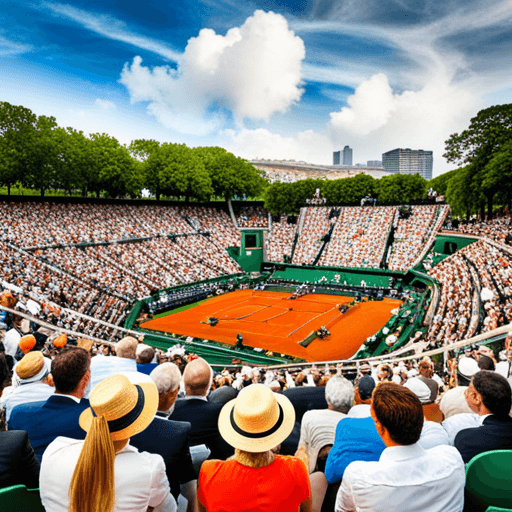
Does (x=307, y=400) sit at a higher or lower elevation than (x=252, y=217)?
lower

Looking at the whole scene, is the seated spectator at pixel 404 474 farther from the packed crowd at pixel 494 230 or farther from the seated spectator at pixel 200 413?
the packed crowd at pixel 494 230

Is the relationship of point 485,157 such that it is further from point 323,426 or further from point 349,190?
point 323,426

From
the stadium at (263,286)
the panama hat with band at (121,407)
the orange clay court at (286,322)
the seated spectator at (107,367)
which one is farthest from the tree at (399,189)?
the panama hat with band at (121,407)

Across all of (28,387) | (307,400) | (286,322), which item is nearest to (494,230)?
(286,322)

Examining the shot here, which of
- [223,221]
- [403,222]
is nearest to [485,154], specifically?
[403,222]

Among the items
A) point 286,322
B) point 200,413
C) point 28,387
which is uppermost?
point 28,387

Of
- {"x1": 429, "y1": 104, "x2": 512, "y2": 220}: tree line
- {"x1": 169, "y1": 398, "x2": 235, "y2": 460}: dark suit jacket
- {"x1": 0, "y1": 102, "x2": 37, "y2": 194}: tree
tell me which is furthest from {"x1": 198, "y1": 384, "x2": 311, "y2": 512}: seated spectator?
{"x1": 0, "y1": 102, "x2": 37, "y2": 194}: tree

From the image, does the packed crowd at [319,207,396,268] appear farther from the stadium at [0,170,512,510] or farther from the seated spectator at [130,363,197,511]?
the seated spectator at [130,363,197,511]

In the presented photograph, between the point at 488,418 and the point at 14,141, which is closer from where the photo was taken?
the point at 488,418
